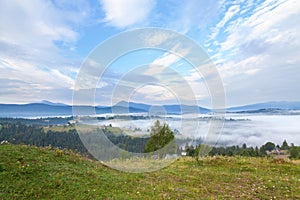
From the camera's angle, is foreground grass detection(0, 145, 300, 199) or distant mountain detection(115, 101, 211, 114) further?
distant mountain detection(115, 101, 211, 114)

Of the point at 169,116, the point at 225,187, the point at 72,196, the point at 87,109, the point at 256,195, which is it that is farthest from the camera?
the point at 169,116

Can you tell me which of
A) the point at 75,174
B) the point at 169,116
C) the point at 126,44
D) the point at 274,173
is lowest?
the point at 274,173

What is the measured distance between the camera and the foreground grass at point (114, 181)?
6.95 metres

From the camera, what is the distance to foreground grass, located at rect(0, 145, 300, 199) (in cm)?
695

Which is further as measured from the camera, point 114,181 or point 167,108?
point 167,108

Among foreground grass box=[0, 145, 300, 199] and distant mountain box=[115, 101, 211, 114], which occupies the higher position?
distant mountain box=[115, 101, 211, 114]

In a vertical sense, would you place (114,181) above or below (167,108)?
below

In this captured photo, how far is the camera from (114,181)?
8.40 meters

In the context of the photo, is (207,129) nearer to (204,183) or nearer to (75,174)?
(204,183)

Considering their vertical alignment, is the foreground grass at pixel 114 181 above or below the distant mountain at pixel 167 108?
below

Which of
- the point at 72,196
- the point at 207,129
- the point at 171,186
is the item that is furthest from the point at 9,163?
the point at 207,129

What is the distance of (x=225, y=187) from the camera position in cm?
877

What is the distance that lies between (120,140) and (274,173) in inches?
320

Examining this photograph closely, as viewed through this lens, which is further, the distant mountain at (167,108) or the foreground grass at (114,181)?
the distant mountain at (167,108)
